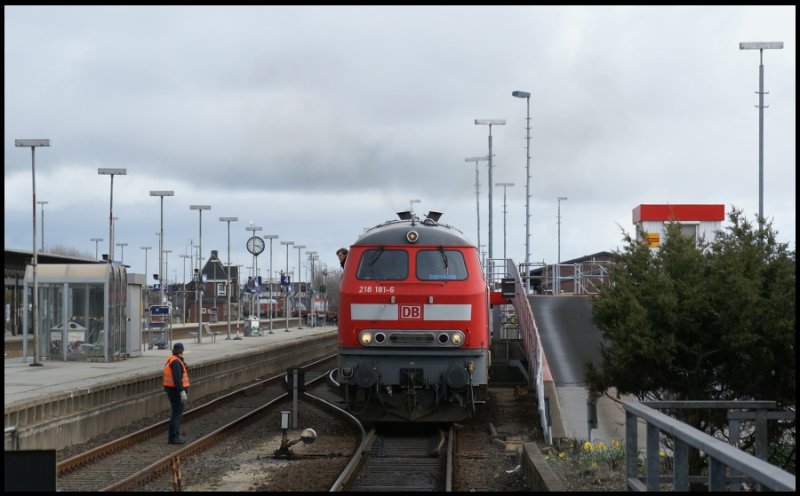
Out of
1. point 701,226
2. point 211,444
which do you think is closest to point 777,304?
point 211,444

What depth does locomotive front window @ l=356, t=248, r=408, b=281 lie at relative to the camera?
17.2 meters

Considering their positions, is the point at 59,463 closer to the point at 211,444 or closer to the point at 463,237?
the point at 211,444

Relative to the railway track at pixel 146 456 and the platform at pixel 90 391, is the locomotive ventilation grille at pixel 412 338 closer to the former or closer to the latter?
the railway track at pixel 146 456

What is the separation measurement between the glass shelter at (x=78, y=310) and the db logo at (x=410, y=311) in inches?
531

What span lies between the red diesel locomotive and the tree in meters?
4.02

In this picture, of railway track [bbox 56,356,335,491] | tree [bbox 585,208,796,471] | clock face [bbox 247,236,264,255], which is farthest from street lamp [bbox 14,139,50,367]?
clock face [bbox 247,236,264,255]

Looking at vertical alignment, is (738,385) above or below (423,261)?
below

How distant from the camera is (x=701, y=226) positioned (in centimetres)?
3322

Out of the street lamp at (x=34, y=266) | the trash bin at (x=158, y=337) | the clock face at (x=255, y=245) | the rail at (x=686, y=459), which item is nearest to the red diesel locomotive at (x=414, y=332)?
the rail at (x=686, y=459)

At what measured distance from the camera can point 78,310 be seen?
2878 cm

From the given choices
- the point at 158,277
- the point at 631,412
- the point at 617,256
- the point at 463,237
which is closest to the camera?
the point at 631,412

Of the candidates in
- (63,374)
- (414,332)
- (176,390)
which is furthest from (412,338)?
(63,374)

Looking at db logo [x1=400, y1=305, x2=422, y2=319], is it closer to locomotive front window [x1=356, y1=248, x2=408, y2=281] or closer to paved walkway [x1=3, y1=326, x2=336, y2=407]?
locomotive front window [x1=356, y1=248, x2=408, y2=281]

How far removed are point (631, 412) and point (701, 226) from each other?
83.9 ft
